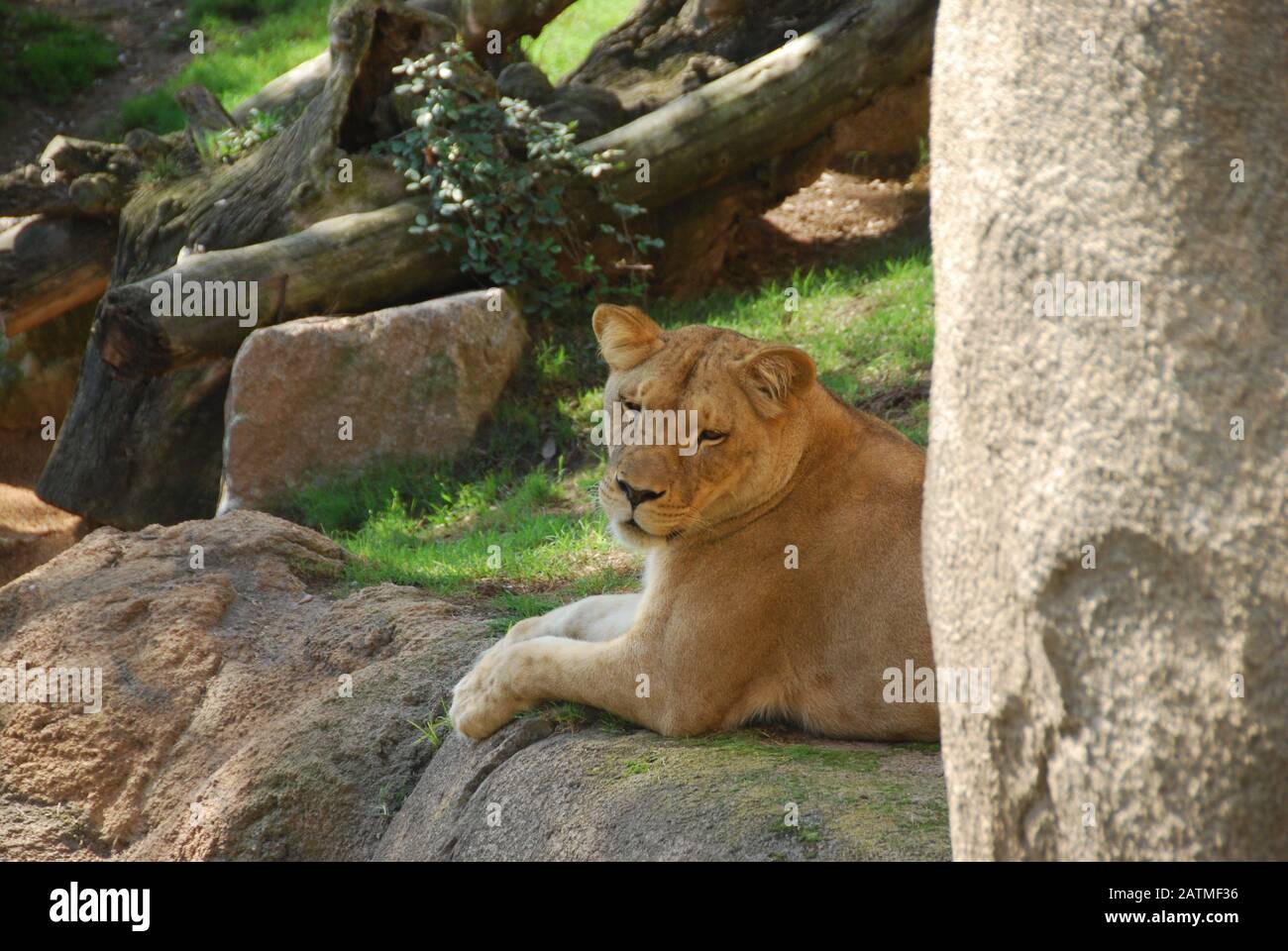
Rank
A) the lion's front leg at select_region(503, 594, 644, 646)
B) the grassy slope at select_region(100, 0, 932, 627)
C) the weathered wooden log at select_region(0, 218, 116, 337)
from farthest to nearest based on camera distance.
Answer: the weathered wooden log at select_region(0, 218, 116, 337)
the grassy slope at select_region(100, 0, 932, 627)
the lion's front leg at select_region(503, 594, 644, 646)

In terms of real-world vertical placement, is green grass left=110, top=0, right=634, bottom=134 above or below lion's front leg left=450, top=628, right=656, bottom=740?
above

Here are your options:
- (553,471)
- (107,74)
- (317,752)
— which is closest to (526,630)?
(317,752)

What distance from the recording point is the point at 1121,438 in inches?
96.4

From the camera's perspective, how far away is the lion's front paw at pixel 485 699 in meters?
4.76

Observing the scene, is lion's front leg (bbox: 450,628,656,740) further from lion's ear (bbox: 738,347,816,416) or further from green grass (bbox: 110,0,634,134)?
green grass (bbox: 110,0,634,134)

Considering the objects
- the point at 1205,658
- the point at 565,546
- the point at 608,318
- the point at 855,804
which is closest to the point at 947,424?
the point at 1205,658

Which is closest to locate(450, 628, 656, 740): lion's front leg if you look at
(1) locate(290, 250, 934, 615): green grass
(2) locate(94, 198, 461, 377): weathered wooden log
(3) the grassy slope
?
(3) the grassy slope

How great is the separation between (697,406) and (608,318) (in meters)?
0.58

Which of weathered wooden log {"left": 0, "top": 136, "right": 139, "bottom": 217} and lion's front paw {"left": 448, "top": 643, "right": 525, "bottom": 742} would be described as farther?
weathered wooden log {"left": 0, "top": 136, "right": 139, "bottom": 217}

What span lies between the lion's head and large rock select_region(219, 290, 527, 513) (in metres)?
4.98

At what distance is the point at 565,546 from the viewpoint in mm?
7602

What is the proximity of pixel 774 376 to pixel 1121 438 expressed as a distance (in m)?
2.21

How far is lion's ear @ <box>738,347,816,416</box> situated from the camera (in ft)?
15.0

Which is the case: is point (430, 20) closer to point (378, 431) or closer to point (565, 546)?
point (378, 431)
